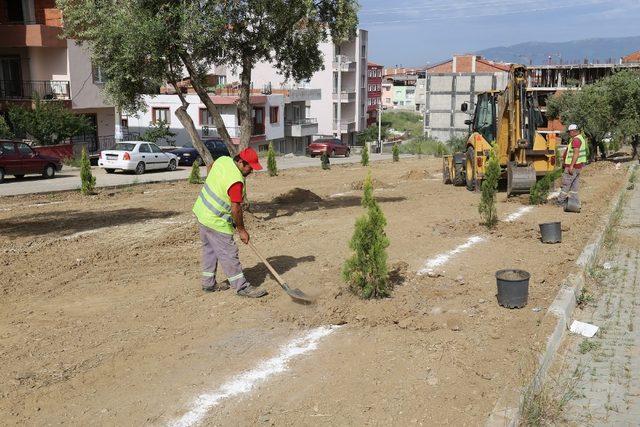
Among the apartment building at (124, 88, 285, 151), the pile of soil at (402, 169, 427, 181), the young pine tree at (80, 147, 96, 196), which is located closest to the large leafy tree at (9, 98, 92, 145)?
the apartment building at (124, 88, 285, 151)

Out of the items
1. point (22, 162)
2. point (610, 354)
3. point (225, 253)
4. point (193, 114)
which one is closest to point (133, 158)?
point (22, 162)

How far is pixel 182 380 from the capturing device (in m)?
4.90

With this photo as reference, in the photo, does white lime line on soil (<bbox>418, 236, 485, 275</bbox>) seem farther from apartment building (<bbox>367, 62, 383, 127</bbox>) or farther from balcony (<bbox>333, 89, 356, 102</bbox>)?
apartment building (<bbox>367, 62, 383, 127</bbox>)

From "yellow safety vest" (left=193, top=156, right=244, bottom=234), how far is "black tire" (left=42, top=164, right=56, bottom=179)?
60.1 ft

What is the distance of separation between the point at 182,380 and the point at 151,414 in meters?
0.56

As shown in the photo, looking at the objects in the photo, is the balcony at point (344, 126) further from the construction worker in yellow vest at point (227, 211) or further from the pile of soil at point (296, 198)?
the construction worker in yellow vest at point (227, 211)

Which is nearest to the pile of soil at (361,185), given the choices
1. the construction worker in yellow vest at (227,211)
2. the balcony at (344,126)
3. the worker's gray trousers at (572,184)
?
the worker's gray trousers at (572,184)

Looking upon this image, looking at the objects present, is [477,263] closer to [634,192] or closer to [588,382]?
[588,382]

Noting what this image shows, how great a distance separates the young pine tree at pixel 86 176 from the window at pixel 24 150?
6482 mm

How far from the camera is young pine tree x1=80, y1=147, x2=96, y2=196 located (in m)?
16.6

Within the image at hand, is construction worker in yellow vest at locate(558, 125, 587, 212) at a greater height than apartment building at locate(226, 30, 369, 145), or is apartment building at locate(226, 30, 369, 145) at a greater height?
apartment building at locate(226, 30, 369, 145)

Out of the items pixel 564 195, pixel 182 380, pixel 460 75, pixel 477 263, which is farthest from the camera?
pixel 460 75

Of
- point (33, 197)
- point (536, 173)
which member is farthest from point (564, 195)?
point (33, 197)

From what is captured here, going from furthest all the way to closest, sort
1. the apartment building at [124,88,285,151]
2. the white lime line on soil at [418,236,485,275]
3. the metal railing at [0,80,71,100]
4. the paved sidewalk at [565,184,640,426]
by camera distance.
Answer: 1. the apartment building at [124,88,285,151]
2. the metal railing at [0,80,71,100]
3. the white lime line on soil at [418,236,485,275]
4. the paved sidewalk at [565,184,640,426]
